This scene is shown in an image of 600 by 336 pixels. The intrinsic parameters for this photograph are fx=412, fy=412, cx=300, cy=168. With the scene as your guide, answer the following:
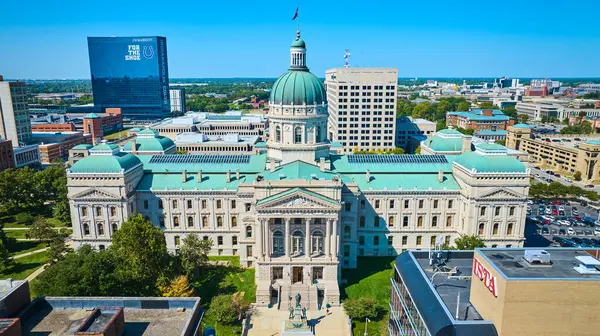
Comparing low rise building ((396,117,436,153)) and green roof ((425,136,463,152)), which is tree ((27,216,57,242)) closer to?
green roof ((425,136,463,152))

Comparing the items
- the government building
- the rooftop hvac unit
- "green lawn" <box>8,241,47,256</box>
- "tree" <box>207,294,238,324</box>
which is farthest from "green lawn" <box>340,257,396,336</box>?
"green lawn" <box>8,241,47,256</box>

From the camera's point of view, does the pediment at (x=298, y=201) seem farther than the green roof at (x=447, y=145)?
No

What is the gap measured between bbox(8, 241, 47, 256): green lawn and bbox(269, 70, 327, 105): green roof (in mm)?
65500

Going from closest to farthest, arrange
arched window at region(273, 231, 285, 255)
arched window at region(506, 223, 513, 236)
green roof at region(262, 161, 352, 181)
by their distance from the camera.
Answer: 1. arched window at region(273, 231, 285, 255)
2. green roof at region(262, 161, 352, 181)
3. arched window at region(506, 223, 513, 236)

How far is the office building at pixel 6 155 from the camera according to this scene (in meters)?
150

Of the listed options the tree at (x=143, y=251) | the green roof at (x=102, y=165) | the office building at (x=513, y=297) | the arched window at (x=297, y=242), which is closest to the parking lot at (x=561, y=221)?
the arched window at (x=297, y=242)

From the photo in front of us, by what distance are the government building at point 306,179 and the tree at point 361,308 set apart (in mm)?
11033

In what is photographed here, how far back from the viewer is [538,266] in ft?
123

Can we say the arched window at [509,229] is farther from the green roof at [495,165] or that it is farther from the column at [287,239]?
the column at [287,239]

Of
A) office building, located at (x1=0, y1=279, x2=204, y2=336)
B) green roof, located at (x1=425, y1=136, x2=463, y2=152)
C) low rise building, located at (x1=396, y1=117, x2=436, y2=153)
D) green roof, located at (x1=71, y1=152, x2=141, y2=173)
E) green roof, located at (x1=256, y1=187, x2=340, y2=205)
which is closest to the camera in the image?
office building, located at (x1=0, y1=279, x2=204, y2=336)

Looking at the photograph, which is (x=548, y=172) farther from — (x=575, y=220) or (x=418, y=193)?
(x=418, y=193)

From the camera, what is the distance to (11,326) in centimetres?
3356

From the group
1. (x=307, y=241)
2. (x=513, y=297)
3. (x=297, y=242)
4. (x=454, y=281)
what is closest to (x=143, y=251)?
(x=297, y=242)

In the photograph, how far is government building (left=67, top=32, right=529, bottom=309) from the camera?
8612 cm
